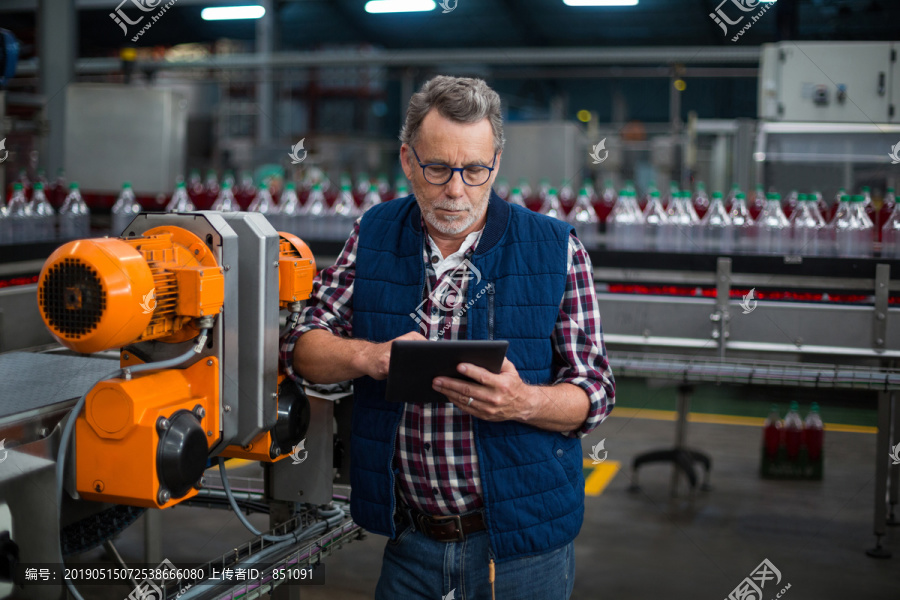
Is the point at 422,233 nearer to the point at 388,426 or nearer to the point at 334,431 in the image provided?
the point at 388,426

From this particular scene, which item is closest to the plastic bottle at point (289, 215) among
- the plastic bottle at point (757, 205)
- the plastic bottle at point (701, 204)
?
the plastic bottle at point (701, 204)

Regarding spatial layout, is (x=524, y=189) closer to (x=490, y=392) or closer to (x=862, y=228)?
(x=862, y=228)

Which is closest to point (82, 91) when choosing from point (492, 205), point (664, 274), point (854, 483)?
point (664, 274)

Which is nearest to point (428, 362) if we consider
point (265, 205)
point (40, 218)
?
point (265, 205)

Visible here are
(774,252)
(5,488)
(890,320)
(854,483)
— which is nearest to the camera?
(5,488)

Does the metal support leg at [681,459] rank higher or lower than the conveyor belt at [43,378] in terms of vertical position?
lower

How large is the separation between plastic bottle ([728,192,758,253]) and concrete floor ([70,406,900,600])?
4.15 feet

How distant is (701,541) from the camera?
3.50 meters

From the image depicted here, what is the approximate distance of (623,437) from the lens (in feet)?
16.4

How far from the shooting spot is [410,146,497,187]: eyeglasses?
140 centimetres

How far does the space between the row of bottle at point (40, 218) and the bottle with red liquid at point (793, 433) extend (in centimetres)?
378

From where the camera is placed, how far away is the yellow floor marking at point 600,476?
4.18 meters

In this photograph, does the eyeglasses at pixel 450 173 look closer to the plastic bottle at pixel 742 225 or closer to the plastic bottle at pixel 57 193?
the plastic bottle at pixel 742 225

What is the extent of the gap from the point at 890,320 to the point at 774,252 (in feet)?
1.78
